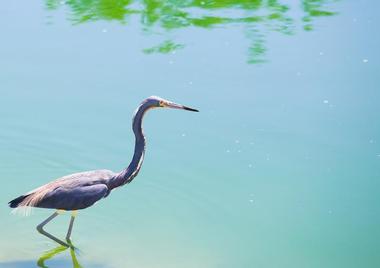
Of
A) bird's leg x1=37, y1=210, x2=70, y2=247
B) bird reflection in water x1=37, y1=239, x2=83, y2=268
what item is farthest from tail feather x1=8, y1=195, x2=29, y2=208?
bird reflection in water x1=37, y1=239, x2=83, y2=268

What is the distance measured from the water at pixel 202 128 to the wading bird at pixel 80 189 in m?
0.31

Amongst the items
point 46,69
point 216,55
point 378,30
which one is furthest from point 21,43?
point 378,30

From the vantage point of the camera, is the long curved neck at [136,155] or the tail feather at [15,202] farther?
the long curved neck at [136,155]

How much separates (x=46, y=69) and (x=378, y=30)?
380 centimetres

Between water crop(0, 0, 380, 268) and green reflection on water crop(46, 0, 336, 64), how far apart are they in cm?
3

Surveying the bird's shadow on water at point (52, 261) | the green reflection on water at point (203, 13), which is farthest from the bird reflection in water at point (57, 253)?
the green reflection on water at point (203, 13)

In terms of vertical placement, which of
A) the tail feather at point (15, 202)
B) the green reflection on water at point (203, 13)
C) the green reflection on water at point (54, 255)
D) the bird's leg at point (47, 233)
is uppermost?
the tail feather at point (15, 202)

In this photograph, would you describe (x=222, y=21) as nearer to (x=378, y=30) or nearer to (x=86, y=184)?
(x=378, y=30)

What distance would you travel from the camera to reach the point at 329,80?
9406mm

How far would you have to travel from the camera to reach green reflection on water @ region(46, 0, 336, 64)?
10.5 meters

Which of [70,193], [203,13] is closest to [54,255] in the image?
[70,193]

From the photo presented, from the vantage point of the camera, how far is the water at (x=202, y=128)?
22.2 ft

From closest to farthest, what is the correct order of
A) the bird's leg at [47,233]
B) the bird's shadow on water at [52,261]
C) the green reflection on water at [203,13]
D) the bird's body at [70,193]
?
the bird's shadow on water at [52,261], the bird's body at [70,193], the bird's leg at [47,233], the green reflection on water at [203,13]

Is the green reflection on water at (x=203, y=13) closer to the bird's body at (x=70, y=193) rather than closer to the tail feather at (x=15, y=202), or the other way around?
the bird's body at (x=70, y=193)
